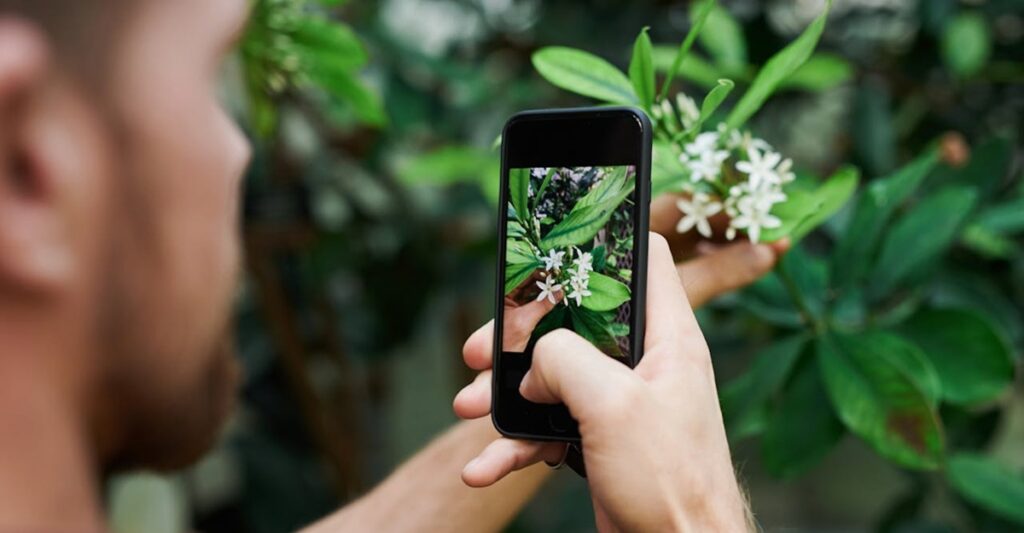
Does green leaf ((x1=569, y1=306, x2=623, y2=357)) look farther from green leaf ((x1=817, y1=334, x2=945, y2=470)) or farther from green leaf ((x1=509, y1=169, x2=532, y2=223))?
green leaf ((x1=817, y1=334, x2=945, y2=470))

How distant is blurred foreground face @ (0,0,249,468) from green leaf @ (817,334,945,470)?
51 cm

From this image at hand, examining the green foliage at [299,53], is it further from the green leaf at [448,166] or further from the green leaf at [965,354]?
the green leaf at [965,354]

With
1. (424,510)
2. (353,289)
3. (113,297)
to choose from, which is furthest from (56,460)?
(353,289)

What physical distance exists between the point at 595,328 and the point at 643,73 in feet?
0.64

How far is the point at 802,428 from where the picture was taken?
0.86 meters

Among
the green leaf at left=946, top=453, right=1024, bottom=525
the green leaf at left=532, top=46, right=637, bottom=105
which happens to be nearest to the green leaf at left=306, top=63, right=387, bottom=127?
the green leaf at left=532, top=46, right=637, bottom=105

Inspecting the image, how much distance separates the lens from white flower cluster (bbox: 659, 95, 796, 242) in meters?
0.68

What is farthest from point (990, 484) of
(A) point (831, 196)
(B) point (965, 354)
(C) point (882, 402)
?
(A) point (831, 196)

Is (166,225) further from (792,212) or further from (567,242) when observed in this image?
(792,212)

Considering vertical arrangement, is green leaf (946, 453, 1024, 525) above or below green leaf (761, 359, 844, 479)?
below

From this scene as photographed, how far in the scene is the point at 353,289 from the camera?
6.14 ft

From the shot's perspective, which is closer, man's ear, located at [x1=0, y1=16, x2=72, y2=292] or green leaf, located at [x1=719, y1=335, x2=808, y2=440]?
man's ear, located at [x1=0, y1=16, x2=72, y2=292]

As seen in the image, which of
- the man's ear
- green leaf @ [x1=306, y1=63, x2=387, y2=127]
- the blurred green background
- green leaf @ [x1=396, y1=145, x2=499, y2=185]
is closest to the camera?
the man's ear

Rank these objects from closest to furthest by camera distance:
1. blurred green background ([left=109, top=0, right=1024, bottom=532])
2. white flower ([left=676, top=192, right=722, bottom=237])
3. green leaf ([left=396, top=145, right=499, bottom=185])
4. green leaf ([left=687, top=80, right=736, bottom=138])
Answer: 1. green leaf ([left=687, top=80, right=736, bottom=138])
2. white flower ([left=676, top=192, right=722, bottom=237])
3. green leaf ([left=396, top=145, right=499, bottom=185])
4. blurred green background ([left=109, top=0, right=1024, bottom=532])
